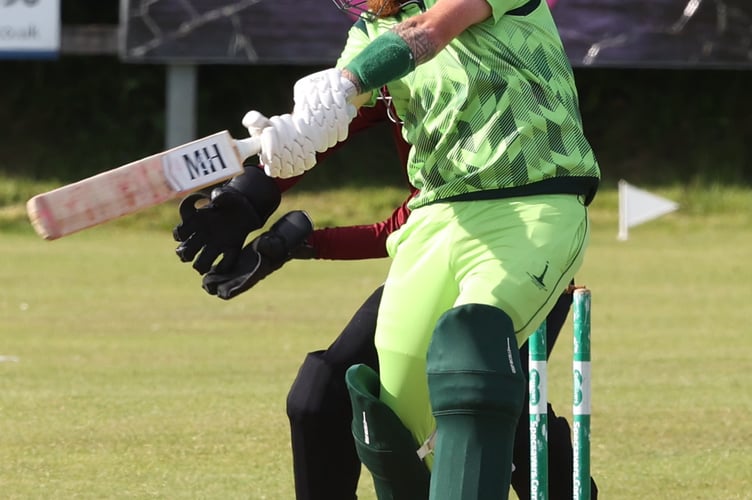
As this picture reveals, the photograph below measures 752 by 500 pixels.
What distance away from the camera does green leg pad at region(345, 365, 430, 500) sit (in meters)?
3.95

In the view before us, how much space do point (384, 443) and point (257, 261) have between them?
28.2 inches

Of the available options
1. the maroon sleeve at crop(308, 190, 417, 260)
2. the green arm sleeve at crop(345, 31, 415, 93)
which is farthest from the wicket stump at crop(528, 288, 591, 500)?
the green arm sleeve at crop(345, 31, 415, 93)

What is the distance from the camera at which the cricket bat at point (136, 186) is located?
3404mm

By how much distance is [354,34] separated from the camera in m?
4.26

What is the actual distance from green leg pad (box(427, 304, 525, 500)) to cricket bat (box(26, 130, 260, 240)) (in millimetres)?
614

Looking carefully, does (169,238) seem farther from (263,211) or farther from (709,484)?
(263,211)

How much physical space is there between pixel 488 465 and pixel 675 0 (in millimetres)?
16811

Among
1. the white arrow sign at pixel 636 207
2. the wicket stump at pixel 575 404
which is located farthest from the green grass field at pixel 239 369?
the wicket stump at pixel 575 404

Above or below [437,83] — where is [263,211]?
below

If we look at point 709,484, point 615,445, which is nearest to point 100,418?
point 615,445

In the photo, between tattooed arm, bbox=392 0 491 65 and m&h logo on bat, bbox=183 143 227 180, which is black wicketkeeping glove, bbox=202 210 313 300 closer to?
m&h logo on bat, bbox=183 143 227 180

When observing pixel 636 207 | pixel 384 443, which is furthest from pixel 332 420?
pixel 636 207

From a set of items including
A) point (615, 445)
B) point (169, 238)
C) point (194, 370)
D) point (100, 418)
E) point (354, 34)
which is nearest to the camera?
point (354, 34)

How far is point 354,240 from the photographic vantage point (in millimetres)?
4895
